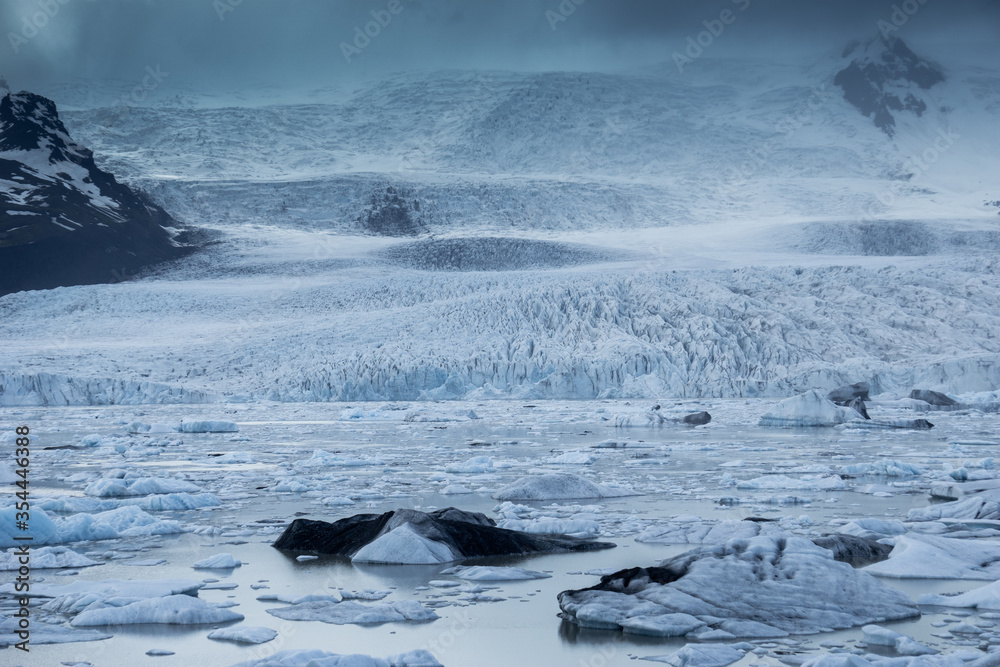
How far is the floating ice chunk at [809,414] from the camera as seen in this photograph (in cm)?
1738

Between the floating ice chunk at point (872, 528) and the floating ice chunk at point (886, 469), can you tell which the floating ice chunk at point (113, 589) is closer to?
the floating ice chunk at point (872, 528)

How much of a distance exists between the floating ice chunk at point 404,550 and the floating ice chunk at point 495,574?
289 millimetres

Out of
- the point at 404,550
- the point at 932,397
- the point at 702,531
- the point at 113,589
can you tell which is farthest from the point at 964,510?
the point at 932,397

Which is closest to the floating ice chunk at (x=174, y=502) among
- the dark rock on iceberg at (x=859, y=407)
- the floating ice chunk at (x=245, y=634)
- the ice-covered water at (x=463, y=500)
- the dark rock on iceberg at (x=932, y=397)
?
the ice-covered water at (x=463, y=500)

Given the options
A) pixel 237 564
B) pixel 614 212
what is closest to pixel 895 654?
pixel 237 564

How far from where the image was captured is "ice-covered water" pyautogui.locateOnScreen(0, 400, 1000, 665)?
147 inches

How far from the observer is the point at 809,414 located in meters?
17.4

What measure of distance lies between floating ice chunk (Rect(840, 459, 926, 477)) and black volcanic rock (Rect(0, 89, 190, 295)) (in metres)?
44.2

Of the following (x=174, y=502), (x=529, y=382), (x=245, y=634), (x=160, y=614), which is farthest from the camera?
(x=529, y=382)

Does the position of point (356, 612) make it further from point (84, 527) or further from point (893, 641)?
point (84, 527)

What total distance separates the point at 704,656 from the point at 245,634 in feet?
5.62

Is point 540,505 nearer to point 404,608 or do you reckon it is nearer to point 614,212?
point 404,608

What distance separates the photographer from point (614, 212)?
6156 centimetres

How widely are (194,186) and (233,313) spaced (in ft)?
88.4
